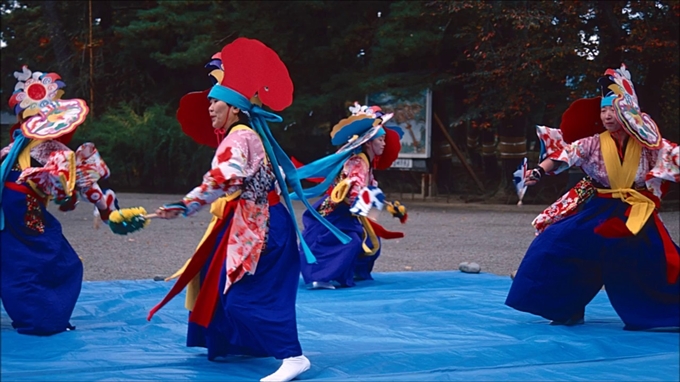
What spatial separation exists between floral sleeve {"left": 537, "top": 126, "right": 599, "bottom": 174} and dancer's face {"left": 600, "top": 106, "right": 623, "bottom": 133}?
93 mm

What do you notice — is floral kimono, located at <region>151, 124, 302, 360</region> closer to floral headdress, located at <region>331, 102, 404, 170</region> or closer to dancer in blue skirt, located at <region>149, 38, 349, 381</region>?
dancer in blue skirt, located at <region>149, 38, 349, 381</region>

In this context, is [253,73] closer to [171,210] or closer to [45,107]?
[171,210]

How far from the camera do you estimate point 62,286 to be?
493cm

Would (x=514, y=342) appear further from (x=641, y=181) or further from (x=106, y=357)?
(x=106, y=357)

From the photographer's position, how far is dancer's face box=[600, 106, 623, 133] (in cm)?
488

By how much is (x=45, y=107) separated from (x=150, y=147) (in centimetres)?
1330

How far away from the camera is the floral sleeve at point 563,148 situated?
4.83 m

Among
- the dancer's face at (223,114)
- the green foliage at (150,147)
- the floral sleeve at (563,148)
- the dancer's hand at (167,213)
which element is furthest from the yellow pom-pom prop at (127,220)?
the green foliage at (150,147)

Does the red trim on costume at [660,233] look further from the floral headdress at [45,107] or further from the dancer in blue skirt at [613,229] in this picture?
the floral headdress at [45,107]

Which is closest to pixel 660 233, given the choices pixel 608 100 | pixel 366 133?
pixel 608 100

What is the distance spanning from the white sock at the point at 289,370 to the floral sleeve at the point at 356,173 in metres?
2.98

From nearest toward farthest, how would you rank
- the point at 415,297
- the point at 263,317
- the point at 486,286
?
the point at 263,317 < the point at 415,297 < the point at 486,286

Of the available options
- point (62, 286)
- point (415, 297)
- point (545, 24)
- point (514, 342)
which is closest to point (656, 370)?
point (514, 342)

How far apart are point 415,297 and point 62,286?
2.43 m
